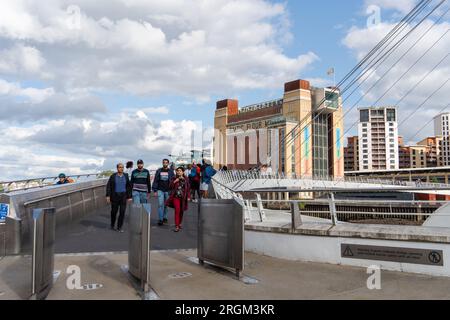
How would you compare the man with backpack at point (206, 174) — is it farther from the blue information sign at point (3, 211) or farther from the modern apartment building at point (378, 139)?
the modern apartment building at point (378, 139)

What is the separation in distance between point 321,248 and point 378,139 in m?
180

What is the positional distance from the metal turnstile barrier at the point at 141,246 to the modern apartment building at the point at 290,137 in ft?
316

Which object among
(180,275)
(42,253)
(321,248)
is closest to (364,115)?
(321,248)

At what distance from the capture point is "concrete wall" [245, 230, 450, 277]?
6.45m

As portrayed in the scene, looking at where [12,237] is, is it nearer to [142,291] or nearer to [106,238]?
[106,238]

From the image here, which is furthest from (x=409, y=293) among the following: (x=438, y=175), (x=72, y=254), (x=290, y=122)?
(x=438, y=175)

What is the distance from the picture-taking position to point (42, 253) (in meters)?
5.31

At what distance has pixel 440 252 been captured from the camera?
636 cm

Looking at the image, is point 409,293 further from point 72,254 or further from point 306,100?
point 306,100

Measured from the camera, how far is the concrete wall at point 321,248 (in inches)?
254

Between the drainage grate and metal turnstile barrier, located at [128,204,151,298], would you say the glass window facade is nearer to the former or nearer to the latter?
the drainage grate

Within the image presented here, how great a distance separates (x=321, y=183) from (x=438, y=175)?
50147mm

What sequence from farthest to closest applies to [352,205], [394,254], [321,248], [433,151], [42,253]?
[433,151] → [352,205] → [321,248] → [394,254] → [42,253]

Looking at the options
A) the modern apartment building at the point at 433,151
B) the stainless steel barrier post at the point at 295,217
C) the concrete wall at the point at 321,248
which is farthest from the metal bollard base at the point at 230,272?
the modern apartment building at the point at 433,151
